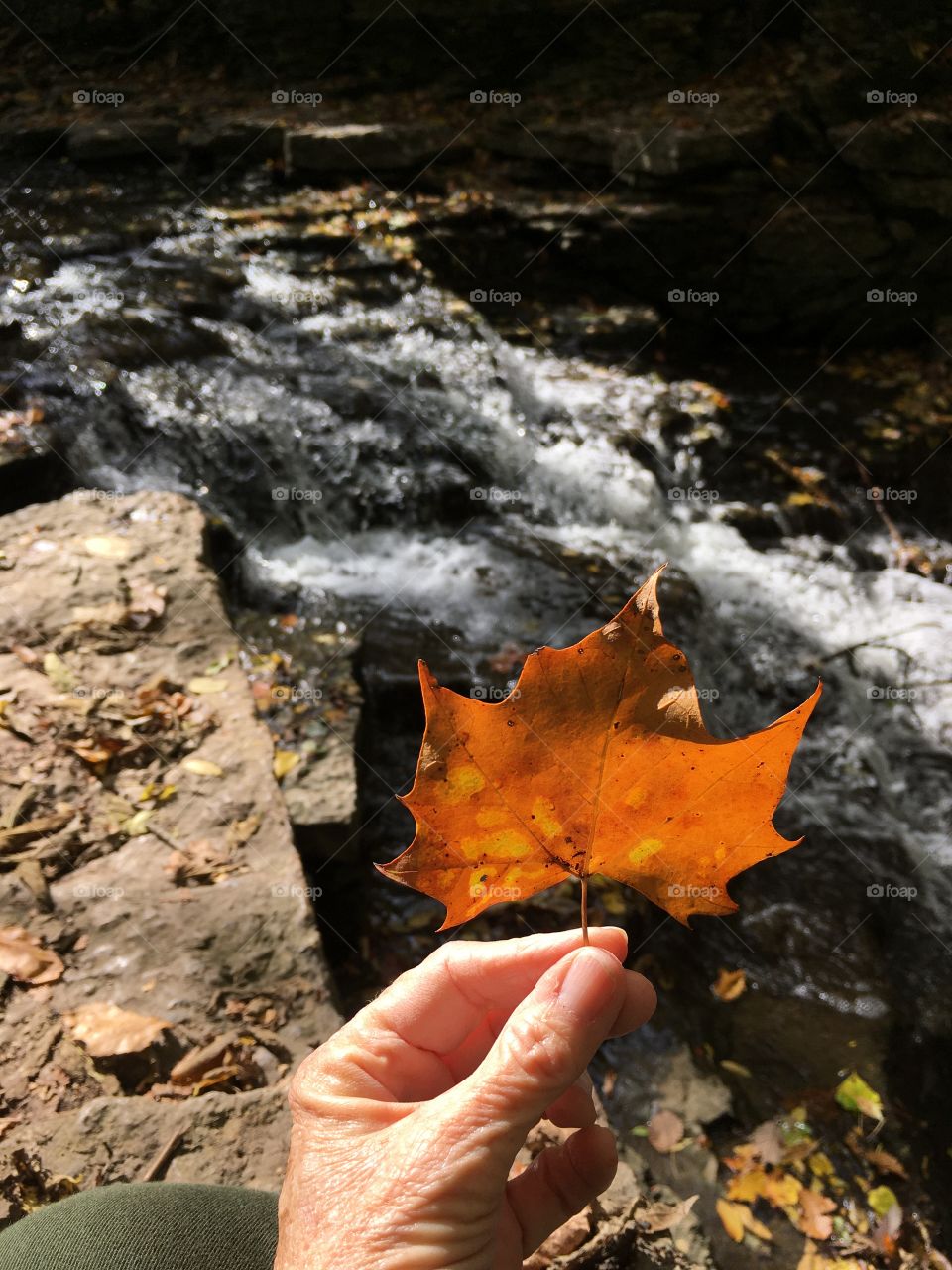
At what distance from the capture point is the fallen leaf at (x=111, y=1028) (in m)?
2.24

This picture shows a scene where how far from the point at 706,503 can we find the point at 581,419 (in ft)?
4.26

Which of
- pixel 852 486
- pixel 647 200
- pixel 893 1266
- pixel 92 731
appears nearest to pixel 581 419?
pixel 852 486

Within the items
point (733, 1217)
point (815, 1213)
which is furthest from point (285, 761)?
point (815, 1213)

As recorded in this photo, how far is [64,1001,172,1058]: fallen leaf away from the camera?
2.24 meters

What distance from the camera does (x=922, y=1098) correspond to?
3.26 metres

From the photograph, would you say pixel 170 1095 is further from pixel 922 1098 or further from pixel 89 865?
pixel 922 1098

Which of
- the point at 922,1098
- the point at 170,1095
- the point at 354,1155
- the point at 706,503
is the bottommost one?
the point at 922,1098

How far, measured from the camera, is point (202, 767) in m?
3.10

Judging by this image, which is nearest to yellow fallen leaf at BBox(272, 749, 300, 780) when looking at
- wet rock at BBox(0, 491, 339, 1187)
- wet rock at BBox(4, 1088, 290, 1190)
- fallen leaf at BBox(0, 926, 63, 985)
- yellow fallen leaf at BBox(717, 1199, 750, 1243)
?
wet rock at BBox(0, 491, 339, 1187)

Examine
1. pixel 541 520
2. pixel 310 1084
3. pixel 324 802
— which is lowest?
pixel 541 520

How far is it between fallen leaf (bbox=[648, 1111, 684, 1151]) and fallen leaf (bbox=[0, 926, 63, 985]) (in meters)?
2.14

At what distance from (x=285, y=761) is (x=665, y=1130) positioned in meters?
2.03

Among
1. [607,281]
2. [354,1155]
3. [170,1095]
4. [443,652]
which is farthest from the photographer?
[607,281]

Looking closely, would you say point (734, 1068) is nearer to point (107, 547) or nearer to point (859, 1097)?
point (859, 1097)
